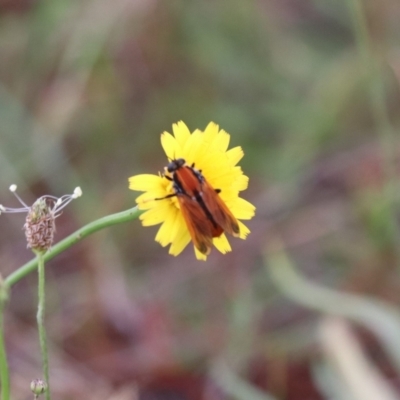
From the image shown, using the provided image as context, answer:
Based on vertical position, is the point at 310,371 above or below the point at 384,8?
below

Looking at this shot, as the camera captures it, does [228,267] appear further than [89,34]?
No

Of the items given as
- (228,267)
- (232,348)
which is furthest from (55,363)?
(228,267)

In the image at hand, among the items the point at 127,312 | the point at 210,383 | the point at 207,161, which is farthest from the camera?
the point at 127,312

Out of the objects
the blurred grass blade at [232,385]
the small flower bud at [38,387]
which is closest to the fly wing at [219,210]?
the small flower bud at [38,387]

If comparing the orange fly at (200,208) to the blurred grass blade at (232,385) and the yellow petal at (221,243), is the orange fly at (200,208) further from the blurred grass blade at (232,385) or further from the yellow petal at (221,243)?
the blurred grass blade at (232,385)

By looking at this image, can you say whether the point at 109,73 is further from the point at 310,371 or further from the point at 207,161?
the point at 207,161

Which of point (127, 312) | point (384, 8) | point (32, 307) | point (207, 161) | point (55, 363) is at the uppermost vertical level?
point (384, 8)

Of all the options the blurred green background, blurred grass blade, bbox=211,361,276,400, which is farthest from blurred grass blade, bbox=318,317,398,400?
blurred grass blade, bbox=211,361,276,400
